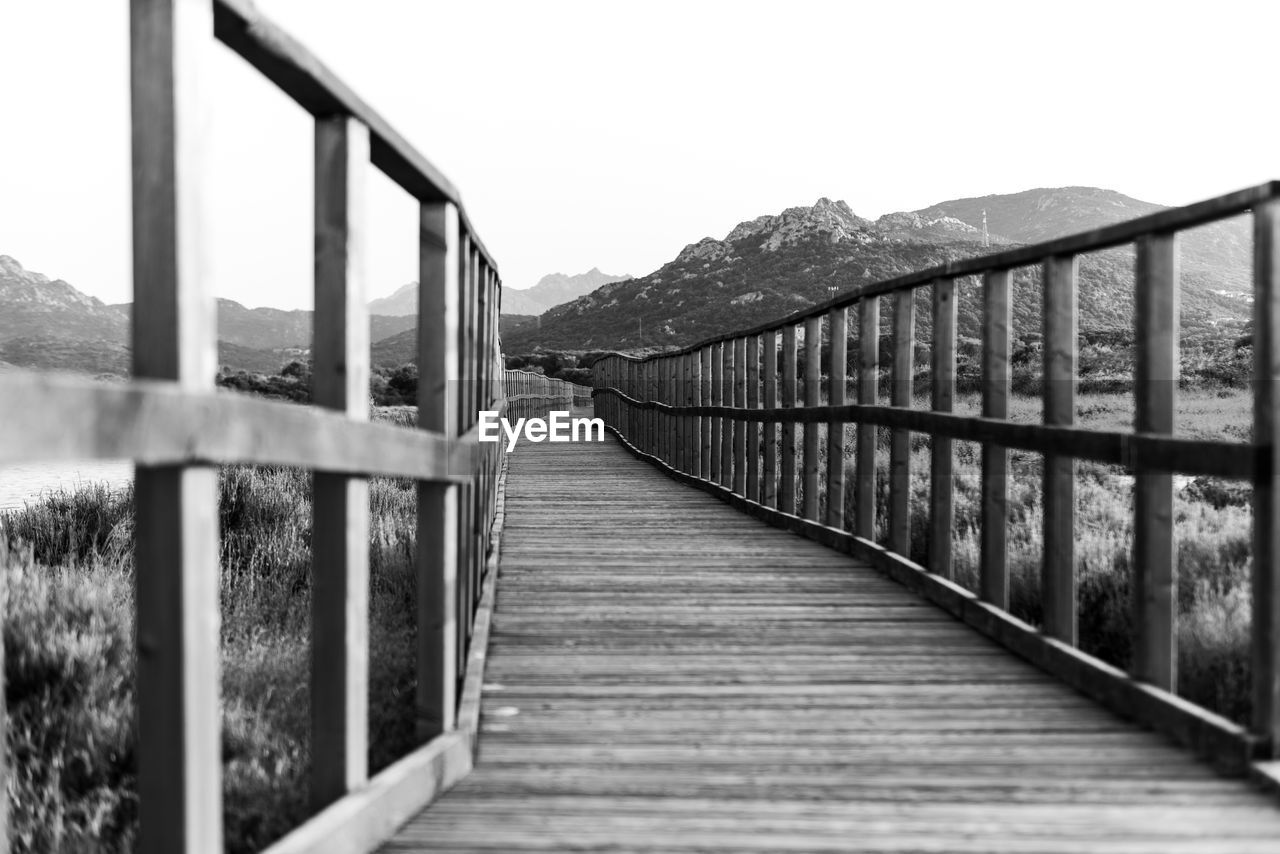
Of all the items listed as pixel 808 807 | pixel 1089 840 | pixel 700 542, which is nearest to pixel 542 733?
pixel 808 807

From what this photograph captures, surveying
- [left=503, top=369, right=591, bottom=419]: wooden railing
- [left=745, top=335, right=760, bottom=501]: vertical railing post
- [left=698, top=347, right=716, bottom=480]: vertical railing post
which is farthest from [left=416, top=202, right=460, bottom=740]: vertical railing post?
[left=503, top=369, right=591, bottom=419]: wooden railing

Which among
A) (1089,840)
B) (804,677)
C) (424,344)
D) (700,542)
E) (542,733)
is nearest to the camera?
(1089,840)

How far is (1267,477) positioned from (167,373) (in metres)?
2.54

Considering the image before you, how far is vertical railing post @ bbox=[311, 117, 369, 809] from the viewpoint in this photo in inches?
98.4

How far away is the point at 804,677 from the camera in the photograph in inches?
164

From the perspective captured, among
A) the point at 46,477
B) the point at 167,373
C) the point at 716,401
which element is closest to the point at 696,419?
the point at 716,401

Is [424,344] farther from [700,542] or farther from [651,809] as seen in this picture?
[700,542]

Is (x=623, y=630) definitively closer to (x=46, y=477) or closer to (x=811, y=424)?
(x=811, y=424)

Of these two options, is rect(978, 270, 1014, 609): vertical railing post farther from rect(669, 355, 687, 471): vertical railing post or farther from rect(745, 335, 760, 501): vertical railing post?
rect(669, 355, 687, 471): vertical railing post

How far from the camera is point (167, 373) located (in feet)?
5.71

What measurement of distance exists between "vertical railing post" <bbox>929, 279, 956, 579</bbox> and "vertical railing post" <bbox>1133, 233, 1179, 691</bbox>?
176 cm

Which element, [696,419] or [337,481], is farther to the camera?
[696,419]

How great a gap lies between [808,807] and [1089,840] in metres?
0.64

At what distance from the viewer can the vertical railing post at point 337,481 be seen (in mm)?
2500
